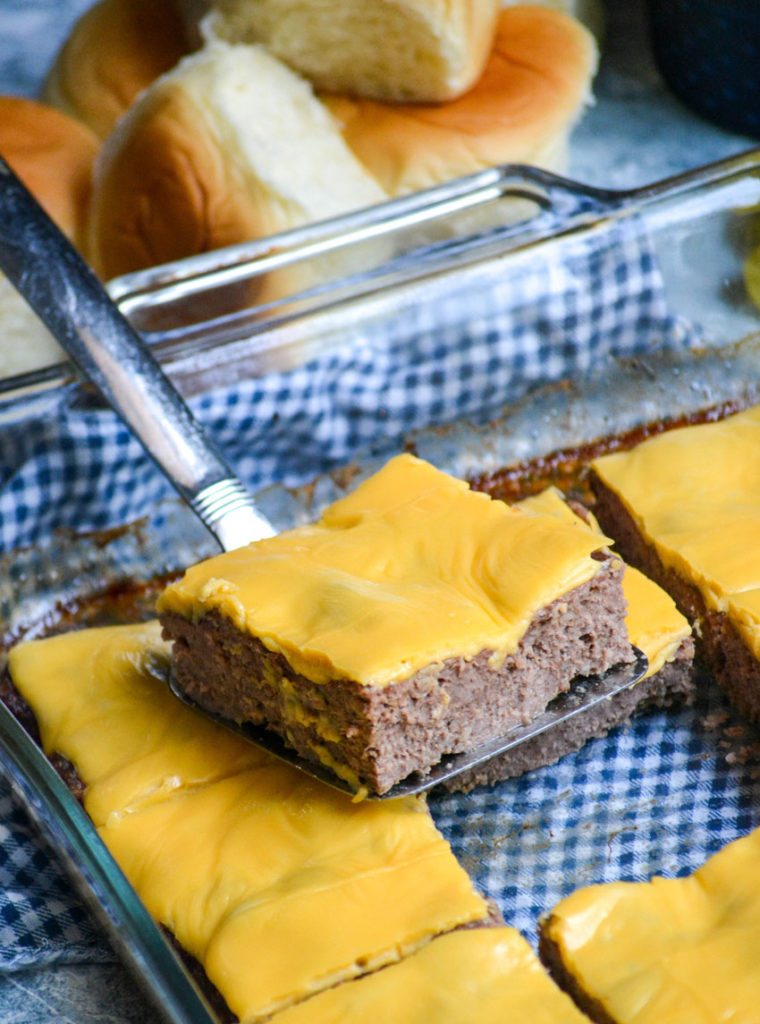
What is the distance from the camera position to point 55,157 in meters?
2.96

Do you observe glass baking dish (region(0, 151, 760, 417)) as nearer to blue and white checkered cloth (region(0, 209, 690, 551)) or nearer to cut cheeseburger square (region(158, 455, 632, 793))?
blue and white checkered cloth (region(0, 209, 690, 551))

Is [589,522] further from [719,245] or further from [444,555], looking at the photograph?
[719,245]

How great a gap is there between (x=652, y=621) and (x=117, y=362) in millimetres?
1007

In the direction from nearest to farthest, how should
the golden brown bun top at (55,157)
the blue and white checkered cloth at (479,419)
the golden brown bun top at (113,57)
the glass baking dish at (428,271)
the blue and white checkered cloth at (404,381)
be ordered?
the blue and white checkered cloth at (479,419) < the blue and white checkered cloth at (404,381) < the glass baking dish at (428,271) < the golden brown bun top at (55,157) < the golden brown bun top at (113,57)

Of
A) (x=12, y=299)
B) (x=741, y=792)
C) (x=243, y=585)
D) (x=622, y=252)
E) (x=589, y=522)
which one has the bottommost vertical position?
(x=741, y=792)

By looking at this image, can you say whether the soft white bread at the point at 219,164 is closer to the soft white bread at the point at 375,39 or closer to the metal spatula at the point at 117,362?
the soft white bread at the point at 375,39

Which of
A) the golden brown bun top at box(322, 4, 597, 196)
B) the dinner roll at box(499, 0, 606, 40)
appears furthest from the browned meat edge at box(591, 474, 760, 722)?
the dinner roll at box(499, 0, 606, 40)

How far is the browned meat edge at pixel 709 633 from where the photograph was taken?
6.02 feet

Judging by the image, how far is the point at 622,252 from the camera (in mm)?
2502

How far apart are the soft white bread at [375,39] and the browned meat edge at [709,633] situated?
4.34 ft

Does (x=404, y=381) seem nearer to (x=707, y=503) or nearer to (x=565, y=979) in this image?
(x=707, y=503)

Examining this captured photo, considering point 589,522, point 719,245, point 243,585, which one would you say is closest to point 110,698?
point 243,585

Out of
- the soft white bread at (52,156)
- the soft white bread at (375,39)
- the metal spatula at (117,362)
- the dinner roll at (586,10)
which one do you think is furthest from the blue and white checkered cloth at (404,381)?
the dinner roll at (586,10)

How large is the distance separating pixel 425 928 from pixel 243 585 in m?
0.52
